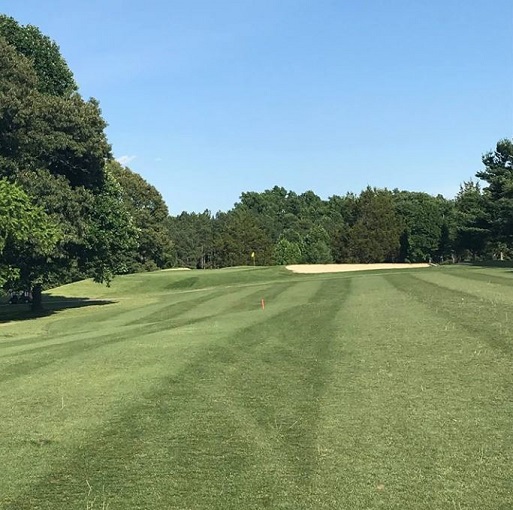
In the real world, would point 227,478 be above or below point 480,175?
below

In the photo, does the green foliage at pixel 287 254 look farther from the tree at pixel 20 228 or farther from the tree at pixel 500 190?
the tree at pixel 20 228

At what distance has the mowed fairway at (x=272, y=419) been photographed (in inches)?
213

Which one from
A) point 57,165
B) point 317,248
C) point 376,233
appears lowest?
point 317,248

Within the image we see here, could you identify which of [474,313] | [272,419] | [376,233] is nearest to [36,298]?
[474,313]

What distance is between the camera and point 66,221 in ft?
102

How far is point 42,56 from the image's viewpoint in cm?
3578

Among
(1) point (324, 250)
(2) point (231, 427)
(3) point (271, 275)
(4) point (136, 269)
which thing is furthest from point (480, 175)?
(2) point (231, 427)

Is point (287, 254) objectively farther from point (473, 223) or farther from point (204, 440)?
point (204, 440)

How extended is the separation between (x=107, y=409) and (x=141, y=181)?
90.0 meters

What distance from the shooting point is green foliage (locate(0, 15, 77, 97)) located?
3447 cm

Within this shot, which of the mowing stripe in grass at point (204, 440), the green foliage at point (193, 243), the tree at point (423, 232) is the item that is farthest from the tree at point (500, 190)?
the green foliage at point (193, 243)

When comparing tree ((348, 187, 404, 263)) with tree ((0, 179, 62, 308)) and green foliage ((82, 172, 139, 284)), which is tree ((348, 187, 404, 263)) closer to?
green foliage ((82, 172, 139, 284))

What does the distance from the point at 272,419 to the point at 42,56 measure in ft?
112

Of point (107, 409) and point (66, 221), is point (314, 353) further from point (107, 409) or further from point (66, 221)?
point (66, 221)
